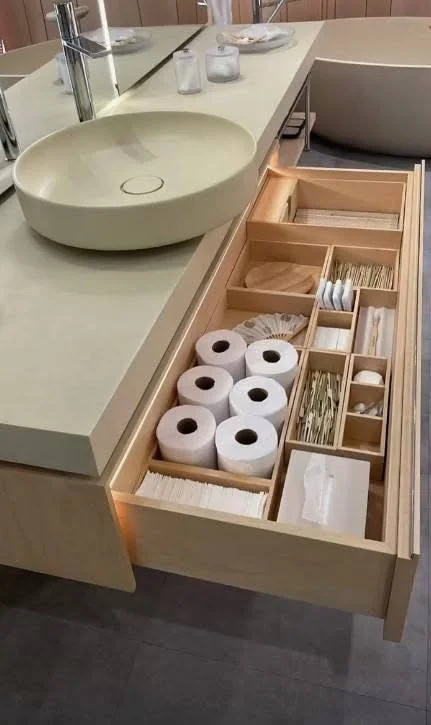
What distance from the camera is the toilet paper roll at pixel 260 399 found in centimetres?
108

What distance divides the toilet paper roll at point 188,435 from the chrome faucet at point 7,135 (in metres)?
0.59

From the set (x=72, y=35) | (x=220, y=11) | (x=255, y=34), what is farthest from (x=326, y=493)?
(x=220, y=11)

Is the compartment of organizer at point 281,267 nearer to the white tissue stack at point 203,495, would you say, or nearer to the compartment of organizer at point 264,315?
the compartment of organizer at point 264,315

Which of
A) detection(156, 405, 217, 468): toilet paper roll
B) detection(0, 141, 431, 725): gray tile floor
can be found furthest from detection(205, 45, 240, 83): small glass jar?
detection(0, 141, 431, 725): gray tile floor

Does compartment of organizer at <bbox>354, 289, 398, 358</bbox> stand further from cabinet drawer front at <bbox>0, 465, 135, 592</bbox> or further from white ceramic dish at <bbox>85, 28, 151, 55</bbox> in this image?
white ceramic dish at <bbox>85, 28, 151, 55</bbox>

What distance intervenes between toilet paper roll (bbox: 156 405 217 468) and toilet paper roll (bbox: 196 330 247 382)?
5.6 inches

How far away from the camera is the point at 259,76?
1.67 meters

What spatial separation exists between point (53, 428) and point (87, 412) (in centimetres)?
4

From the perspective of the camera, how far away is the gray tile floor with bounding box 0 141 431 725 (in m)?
1.22

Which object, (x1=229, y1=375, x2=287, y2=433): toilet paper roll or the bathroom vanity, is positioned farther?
(x1=229, y1=375, x2=287, y2=433): toilet paper roll

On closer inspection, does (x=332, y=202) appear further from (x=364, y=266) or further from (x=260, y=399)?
(x=260, y=399)

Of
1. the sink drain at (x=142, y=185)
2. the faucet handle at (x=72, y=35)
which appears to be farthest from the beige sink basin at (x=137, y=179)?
the faucet handle at (x=72, y=35)

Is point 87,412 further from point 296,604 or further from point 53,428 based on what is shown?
point 296,604

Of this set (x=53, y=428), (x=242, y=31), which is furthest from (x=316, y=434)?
(x=242, y=31)
